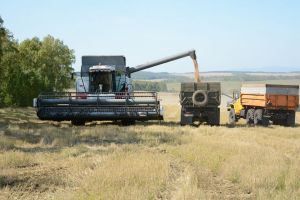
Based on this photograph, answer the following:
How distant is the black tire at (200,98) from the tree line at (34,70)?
2291 cm

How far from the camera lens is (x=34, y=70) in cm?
5638

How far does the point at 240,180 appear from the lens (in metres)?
9.34

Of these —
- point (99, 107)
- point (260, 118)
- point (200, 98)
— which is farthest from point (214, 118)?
point (99, 107)

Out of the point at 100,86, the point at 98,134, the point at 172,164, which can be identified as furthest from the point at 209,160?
the point at 100,86

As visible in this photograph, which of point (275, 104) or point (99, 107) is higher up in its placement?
point (275, 104)

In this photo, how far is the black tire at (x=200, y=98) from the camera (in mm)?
23750

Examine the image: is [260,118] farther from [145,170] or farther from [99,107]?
[145,170]

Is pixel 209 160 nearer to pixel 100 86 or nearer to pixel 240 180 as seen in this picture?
pixel 240 180

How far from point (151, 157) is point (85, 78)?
15078 millimetres

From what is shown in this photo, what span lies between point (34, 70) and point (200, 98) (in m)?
35.8

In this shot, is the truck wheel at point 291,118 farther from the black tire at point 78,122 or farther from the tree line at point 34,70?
the tree line at point 34,70

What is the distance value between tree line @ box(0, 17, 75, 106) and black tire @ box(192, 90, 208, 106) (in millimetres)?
22905

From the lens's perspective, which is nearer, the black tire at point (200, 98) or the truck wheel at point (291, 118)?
the black tire at point (200, 98)

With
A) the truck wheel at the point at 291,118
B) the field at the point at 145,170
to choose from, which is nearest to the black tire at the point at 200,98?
the truck wheel at the point at 291,118
